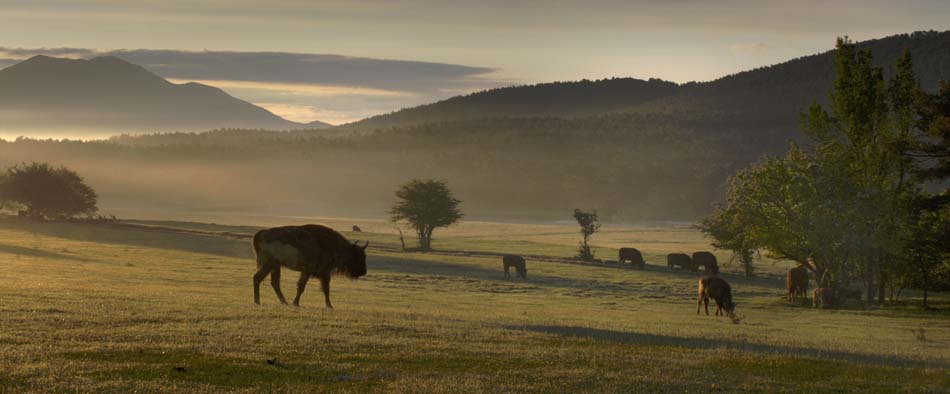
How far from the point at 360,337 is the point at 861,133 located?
4302cm

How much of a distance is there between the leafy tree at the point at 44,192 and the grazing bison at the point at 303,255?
77.1 meters

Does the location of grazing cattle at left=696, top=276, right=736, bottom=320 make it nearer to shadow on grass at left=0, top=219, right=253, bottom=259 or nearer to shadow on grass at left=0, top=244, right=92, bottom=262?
shadow on grass at left=0, top=244, right=92, bottom=262

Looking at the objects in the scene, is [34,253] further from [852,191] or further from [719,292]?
[852,191]

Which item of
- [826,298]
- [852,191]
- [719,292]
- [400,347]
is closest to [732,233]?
Result: [852,191]

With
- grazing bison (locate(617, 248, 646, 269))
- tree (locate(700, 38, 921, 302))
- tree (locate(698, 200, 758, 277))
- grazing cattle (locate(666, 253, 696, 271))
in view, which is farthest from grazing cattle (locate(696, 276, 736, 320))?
grazing cattle (locate(666, 253, 696, 271))

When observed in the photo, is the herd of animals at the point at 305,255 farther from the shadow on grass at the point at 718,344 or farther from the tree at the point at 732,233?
the tree at the point at 732,233

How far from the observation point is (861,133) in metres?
55.0

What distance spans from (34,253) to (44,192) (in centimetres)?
3949

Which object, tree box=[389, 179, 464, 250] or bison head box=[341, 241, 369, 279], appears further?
tree box=[389, 179, 464, 250]

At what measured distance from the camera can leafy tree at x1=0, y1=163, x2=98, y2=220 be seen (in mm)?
96562

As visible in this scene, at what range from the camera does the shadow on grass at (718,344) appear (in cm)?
2272

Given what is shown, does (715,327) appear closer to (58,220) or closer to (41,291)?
(41,291)

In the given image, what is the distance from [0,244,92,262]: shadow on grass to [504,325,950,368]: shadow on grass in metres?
42.6

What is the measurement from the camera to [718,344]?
24297mm
